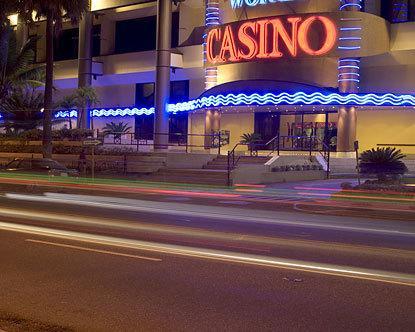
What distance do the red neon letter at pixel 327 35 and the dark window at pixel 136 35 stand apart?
14320mm

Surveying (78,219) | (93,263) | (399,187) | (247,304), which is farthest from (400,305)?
(399,187)

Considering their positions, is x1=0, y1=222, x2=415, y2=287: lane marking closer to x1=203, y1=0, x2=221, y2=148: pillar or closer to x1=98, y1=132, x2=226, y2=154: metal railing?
x1=98, y1=132, x2=226, y2=154: metal railing

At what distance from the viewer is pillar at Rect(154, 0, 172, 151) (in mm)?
36250

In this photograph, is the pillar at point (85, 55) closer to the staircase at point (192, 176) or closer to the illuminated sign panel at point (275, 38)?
the illuminated sign panel at point (275, 38)

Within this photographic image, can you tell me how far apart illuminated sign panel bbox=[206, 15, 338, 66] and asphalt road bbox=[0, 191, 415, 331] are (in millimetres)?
19635

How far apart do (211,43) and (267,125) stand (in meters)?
6.57

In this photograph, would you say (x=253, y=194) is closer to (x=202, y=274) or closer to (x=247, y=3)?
(x=202, y=274)

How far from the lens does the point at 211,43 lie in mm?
35844

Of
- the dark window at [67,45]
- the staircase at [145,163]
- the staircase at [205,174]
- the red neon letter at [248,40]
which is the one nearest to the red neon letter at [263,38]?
the red neon letter at [248,40]

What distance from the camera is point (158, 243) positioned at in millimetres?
10688

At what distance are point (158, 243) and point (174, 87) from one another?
3526 centimetres

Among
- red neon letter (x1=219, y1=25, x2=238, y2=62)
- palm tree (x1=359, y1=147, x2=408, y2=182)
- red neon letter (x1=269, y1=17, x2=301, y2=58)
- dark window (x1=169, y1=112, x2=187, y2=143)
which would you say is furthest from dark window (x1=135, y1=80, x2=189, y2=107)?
palm tree (x1=359, y1=147, x2=408, y2=182)

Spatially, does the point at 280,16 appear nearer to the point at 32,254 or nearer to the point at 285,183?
the point at 285,183

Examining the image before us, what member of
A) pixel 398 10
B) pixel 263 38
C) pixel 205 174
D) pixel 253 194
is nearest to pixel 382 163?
pixel 253 194
